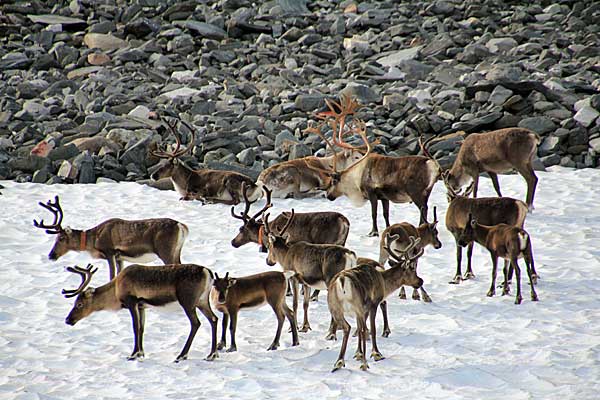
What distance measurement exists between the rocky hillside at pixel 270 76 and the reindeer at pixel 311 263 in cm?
605

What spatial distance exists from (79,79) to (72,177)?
7.72 meters

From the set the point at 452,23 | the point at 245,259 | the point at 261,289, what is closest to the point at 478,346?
the point at 261,289

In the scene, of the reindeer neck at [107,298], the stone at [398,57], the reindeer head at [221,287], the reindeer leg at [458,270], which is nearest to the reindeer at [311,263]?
the reindeer head at [221,287]

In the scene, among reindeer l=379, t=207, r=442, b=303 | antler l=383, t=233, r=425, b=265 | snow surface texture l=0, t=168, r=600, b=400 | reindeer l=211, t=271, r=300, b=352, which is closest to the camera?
snow surface texture l=0, t=168, r=600, b=400

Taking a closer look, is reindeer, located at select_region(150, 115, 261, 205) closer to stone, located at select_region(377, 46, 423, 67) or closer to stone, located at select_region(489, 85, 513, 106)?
stone, located at select_region(489, 85, 513, 106)

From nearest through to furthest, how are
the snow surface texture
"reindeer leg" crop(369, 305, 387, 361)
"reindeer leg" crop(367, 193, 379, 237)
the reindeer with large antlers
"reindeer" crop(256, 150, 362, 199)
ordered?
1. the snow surface texture
2. "reindeer leg" crop(369, 305, 387, 361)
3. the reindeer with large antlers
4. "reindeer leg" crop(367, 193, 379, 237)
5. "reindeer" crop(256, 150, 362, 199)

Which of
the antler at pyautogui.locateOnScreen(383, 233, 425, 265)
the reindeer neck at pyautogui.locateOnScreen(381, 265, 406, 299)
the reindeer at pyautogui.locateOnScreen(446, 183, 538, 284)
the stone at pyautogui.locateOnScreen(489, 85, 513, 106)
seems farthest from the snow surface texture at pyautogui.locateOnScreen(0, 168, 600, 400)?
the stone at pyautogui.locateOnScreen(489, 85, 513, 106)

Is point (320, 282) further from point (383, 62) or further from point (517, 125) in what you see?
point (383, 62)

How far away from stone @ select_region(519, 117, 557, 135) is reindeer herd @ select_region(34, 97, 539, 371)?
12.1ft

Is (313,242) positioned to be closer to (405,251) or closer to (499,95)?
(405,251)

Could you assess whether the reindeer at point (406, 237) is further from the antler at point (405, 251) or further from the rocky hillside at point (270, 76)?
the rocky hillside at point (270, 76)

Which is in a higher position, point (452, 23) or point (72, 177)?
point (452, 23)

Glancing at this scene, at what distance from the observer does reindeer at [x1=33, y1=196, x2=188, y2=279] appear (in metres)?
8.35

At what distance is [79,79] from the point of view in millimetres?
20797
